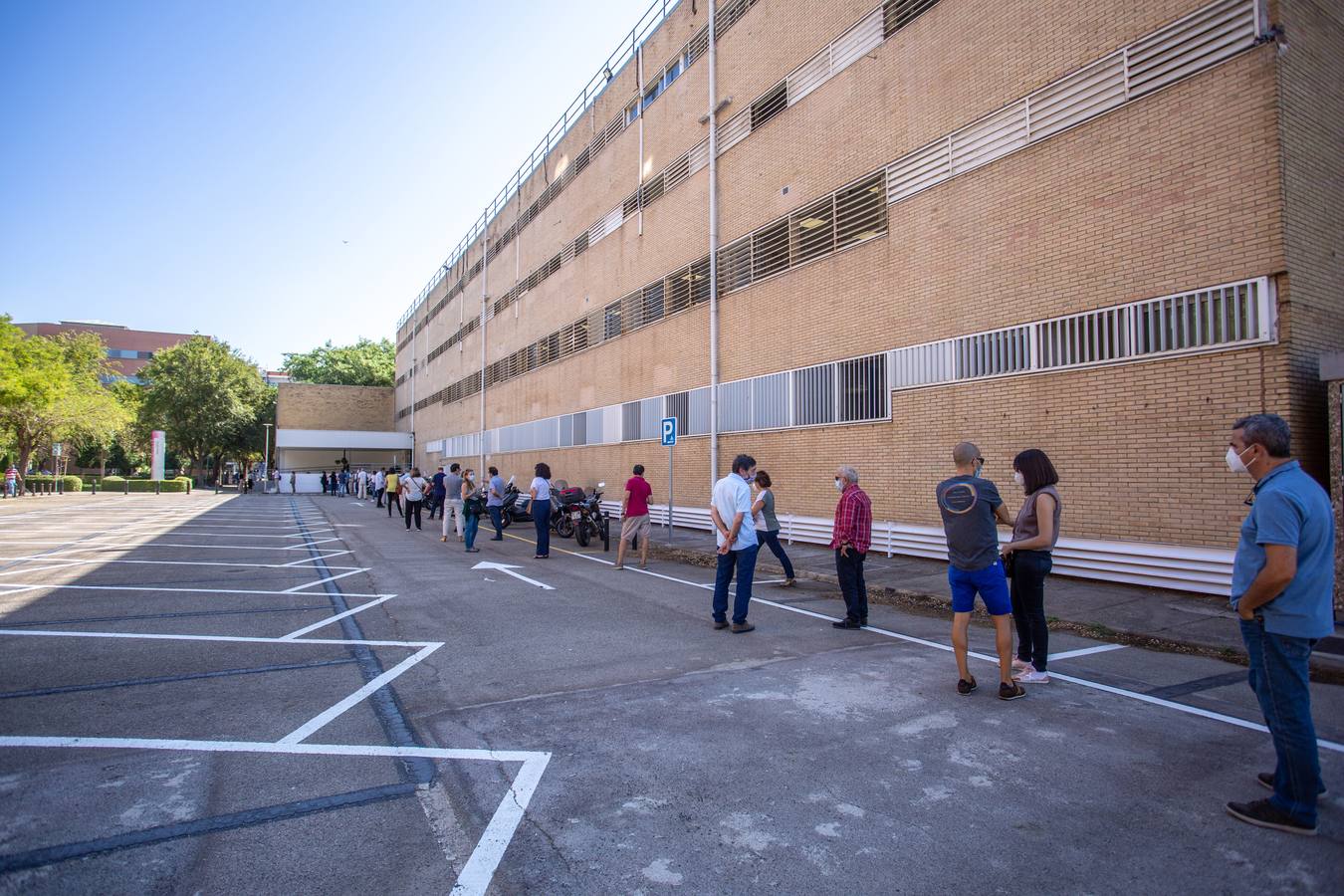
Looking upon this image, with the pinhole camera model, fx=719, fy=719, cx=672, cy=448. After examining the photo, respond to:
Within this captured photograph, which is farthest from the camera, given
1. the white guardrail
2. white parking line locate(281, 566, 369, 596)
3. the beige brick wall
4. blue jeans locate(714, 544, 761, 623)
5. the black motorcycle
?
the beige brick wall

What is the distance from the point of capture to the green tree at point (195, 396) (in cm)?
5722

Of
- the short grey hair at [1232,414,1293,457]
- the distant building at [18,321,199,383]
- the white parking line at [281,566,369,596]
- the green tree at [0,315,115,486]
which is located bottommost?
the white parking line at [281,566,369,596]

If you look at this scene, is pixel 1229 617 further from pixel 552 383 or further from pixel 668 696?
pixel 552 383

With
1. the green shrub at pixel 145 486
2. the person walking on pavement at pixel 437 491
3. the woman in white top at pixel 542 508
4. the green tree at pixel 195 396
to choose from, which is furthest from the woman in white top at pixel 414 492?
the green tree at pixel 195 396

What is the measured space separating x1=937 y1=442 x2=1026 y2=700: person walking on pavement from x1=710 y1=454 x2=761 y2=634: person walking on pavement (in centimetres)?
241

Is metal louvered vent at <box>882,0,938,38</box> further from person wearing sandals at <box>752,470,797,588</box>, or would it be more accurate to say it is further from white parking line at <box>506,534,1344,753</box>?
white parking line at <box>506,534,1344,753</box>

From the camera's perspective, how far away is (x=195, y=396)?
5738 cm

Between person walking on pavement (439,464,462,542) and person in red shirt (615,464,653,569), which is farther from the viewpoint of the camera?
person walking on pavement (439,464,462,542)

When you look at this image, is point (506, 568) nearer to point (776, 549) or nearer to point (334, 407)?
point (776, 549)

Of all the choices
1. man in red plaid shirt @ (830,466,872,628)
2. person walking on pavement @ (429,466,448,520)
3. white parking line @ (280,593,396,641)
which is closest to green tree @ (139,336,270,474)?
person walking on pavement @ (429,466,448,520)

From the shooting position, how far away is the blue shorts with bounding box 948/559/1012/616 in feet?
16.7

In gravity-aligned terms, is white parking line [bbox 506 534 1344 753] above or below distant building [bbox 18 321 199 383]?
below

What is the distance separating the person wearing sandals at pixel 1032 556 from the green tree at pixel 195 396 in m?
65.6

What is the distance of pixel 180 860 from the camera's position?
289cm
